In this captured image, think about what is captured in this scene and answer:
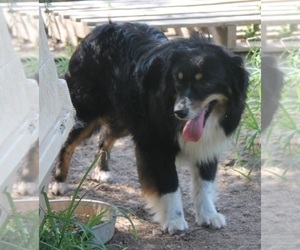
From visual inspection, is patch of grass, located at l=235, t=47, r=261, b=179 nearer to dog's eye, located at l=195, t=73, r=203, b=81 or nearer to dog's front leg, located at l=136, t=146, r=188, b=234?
dog's front leg, located at l=136, t=146, r=188, b=234

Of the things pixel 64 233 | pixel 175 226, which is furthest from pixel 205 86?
pixel 64 233

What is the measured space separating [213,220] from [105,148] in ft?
4.25

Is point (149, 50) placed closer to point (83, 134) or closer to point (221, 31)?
point (83, 134)

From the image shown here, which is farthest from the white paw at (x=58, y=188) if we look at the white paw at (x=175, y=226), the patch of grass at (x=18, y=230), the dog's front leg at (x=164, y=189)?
the patch of grass at (x=18, y=230)

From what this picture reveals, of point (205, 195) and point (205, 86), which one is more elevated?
point (205, 86)

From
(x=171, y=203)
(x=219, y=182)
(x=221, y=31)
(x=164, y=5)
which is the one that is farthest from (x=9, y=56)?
(x=164, y=5)

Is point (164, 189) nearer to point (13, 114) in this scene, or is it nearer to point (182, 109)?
point (182, 109)

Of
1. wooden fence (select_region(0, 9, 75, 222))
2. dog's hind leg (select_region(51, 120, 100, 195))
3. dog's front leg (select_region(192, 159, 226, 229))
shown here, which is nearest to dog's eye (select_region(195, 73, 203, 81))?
dog's front leg (select_region(192, 159, 226, 229))

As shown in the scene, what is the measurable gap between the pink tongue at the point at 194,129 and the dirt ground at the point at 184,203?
0.66 metres

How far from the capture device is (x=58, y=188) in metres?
5.23

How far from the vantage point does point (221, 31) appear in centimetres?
719

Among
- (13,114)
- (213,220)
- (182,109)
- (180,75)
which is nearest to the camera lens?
(13,114)

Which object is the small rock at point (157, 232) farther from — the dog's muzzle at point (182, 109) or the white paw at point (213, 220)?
the dog's muzzle at point (182, 109)

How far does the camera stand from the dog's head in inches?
163
